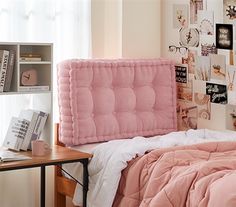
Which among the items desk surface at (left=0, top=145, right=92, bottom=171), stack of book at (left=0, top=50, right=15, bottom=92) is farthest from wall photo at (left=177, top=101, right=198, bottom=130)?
stack of book at (left=0, top=50, right=15, bottom=92)

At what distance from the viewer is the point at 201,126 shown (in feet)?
13.5

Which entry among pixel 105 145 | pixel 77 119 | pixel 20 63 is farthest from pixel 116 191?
pixel 20 63

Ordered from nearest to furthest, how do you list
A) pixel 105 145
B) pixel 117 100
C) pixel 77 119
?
1. pixel 105 145
2. pixel 77 119
3. pixel 117 100

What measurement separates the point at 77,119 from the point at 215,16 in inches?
44.5

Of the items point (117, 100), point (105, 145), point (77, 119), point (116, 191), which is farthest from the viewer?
point (117, 100)

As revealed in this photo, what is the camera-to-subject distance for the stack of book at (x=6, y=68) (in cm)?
350

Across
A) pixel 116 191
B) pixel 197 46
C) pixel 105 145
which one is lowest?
pixel 116 191

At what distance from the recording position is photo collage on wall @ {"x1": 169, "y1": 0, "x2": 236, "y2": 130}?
3879 mm

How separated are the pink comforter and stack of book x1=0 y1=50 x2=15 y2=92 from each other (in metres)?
0.87

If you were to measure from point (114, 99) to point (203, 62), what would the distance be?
25.8 inches

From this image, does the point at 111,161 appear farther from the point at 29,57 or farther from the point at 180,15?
the point at 180,15

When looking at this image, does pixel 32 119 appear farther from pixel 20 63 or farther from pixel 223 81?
pixel 223 81

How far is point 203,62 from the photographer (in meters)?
4.06

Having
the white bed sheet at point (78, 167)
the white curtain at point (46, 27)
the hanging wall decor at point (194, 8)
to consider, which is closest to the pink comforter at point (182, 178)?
the white bed sheet at point (78, 167)
